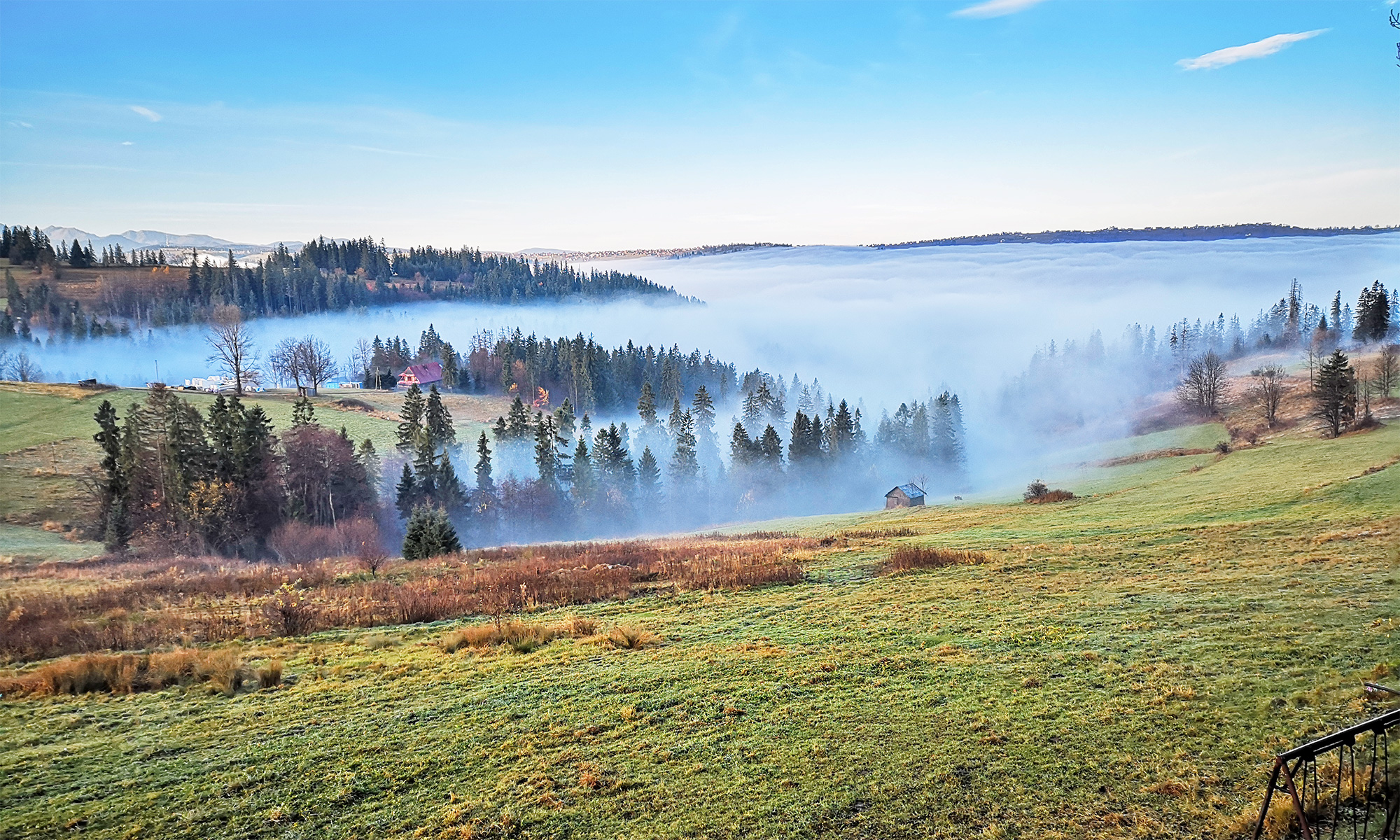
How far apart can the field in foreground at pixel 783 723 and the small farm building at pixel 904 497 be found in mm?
63600

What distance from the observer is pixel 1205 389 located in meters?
106

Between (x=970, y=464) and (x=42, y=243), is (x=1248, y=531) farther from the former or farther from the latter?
(x=42, y=243)

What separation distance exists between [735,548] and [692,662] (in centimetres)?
2194

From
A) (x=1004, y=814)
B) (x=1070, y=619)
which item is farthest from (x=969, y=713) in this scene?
(x=1070, y=619)

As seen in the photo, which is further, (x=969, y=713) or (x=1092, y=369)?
(x=1092, y=369)

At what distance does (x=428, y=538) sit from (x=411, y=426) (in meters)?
54.3

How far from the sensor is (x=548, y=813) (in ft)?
32.5

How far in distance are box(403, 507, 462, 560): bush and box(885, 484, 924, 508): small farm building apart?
2287 inches

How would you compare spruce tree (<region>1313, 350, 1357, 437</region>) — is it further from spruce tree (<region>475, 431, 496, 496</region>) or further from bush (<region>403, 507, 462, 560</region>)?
spruce tree (<region>475, 431, 496, 496</region>)

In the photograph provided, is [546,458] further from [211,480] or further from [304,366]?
[304,366]

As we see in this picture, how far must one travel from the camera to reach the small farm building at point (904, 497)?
280ft

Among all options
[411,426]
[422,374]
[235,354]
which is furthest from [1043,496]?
[422,374]

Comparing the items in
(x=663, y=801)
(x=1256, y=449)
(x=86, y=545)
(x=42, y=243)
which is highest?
(x=42, y=243)

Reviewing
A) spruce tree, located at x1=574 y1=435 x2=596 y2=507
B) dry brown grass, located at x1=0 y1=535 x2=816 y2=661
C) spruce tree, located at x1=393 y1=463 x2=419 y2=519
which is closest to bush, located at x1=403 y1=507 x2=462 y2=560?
dry brown grass, located at x1=0 y1=535 x2=816 y2=661
